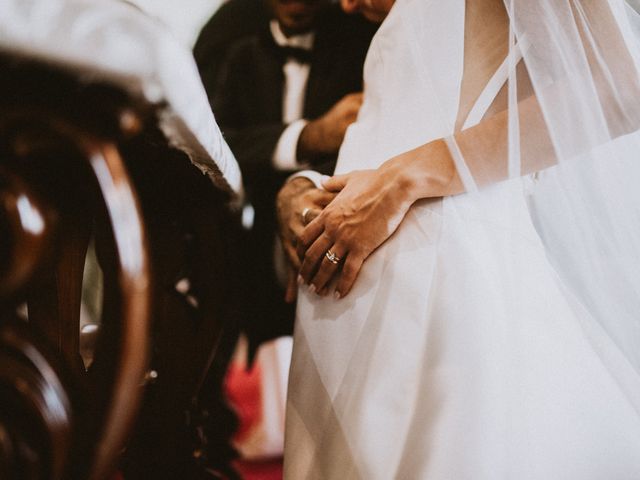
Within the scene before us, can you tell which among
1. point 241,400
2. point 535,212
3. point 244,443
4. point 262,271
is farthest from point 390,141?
point 241,400

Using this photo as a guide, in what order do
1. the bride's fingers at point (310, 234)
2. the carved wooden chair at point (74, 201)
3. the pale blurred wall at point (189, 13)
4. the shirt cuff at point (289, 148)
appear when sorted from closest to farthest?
the carved wooden chair at point (74, 201) < the bride's fingers at point (310, 234) < the shirt cuff at point (289, 148) < the pale blurred wall at point (189, 13)

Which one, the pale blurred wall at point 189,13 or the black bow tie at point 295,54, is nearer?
the black bow tie at point 295,54

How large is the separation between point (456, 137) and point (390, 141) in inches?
3.2

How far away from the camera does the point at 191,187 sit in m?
0.63

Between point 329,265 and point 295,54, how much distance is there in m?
0.76

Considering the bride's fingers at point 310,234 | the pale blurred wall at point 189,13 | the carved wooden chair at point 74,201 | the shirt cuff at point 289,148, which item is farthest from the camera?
the pale blurred wall at point 189,13

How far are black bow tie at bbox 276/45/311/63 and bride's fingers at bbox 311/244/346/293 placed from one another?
73cm

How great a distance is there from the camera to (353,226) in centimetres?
54

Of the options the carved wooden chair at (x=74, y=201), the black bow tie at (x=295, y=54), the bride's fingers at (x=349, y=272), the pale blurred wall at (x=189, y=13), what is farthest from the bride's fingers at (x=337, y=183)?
the pale blurred wall at (x=189, y=13)

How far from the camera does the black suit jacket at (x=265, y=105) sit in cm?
109

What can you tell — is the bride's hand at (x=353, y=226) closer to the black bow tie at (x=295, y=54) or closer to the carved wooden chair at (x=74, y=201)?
the carved wooden chair at (x=74, y=201)

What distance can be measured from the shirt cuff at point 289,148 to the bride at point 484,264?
0.49 m

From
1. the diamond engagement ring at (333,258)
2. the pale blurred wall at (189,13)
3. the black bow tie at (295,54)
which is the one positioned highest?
the pale blurred wall at (189,13)

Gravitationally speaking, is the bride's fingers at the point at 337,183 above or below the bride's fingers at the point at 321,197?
above
